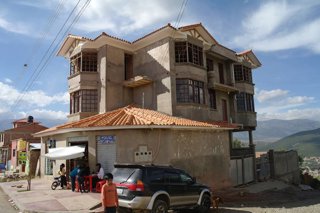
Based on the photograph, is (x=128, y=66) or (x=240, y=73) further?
(x=240, y=73)

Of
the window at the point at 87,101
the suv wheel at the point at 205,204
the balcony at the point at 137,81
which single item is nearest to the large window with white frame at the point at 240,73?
the balcony at the point at 137,81

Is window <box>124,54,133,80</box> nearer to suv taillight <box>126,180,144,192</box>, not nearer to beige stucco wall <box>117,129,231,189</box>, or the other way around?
beige stucco wall <box>117,129,231,189</box>

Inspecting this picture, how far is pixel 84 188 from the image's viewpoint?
685 inches

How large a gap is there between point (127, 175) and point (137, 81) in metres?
14.3

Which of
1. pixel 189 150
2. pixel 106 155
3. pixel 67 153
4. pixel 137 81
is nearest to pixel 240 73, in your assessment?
pixel 137 81

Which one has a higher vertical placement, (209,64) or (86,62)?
(209,64)

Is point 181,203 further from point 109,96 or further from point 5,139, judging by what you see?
point 5,139

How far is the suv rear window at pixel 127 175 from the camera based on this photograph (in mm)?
11073

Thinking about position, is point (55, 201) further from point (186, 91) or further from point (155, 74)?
point (155, 74)

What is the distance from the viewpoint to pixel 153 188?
11227 mm

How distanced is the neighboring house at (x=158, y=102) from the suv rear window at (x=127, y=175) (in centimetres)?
598

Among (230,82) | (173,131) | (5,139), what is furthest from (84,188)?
(5,139)

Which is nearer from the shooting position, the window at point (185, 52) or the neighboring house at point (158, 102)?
the neighboring house at point (158, 102)

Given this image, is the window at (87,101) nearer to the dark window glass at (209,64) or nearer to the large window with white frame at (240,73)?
the dark window glass at (209,64)
